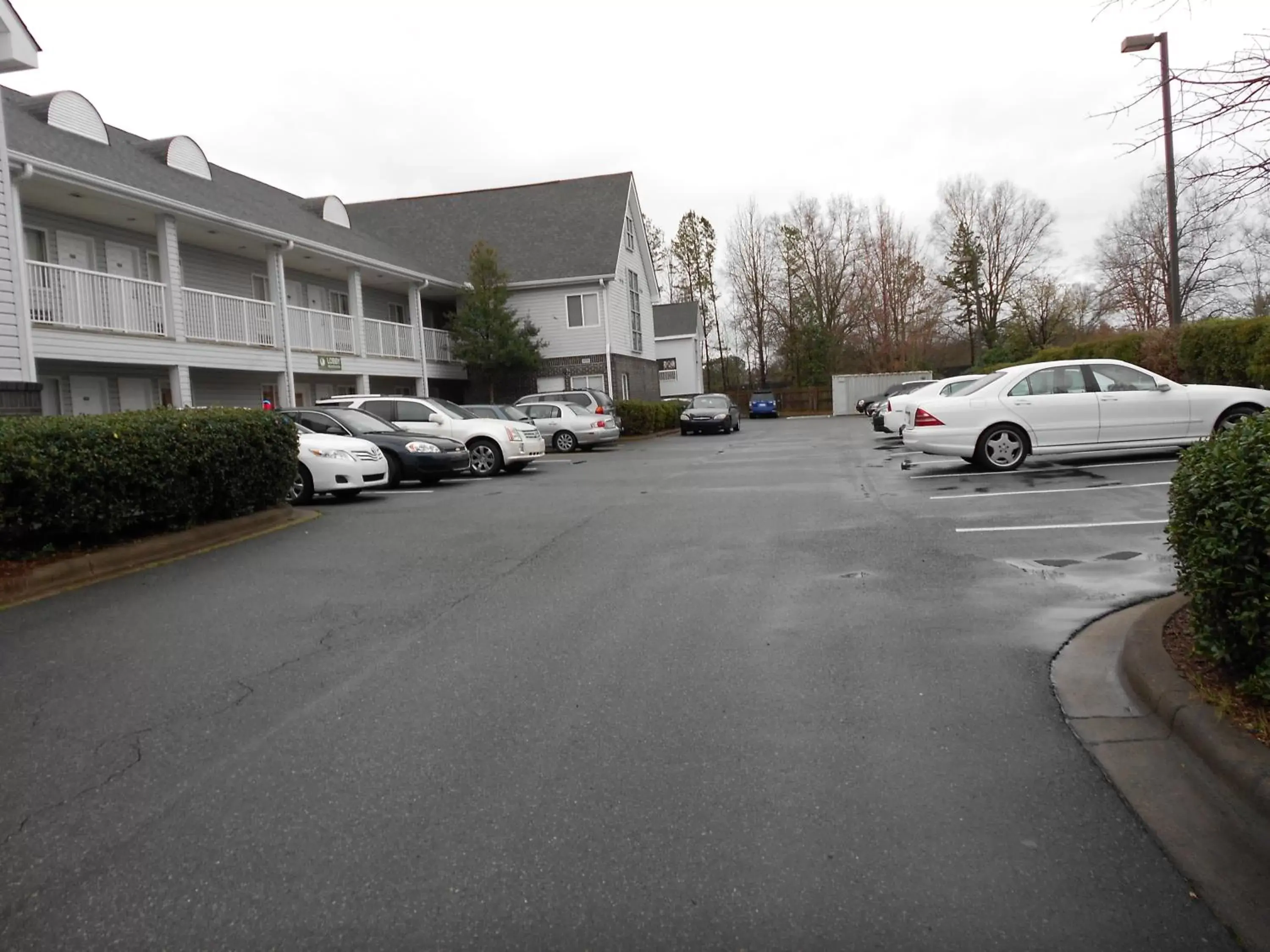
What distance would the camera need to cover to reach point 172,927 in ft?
9.46

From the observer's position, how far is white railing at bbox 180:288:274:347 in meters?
19.9

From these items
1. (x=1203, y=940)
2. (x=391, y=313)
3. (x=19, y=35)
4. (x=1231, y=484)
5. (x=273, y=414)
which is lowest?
(x=1203, y=940)

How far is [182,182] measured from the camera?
21234 millimetres

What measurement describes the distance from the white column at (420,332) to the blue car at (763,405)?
27766 mm

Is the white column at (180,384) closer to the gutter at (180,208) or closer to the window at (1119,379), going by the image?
the gutter at (180,208)

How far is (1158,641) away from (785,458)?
1579 cm

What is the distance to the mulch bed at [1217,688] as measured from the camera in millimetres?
3705

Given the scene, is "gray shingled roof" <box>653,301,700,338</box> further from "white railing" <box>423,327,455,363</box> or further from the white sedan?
the white sedan

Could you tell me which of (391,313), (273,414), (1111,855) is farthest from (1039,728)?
(391,313)

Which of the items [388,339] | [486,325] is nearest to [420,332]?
[388,339]

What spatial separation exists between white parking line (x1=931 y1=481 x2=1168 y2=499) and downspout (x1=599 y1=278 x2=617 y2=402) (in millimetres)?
23444

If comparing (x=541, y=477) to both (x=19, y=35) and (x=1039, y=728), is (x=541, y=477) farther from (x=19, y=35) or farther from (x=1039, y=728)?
(x=1039, y=728)

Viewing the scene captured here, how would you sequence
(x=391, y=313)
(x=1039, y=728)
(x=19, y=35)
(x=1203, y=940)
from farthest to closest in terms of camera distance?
(x=391, y=313)
(x=19, y=35)
(x=1039, y=728)
(x=1203, y=940)

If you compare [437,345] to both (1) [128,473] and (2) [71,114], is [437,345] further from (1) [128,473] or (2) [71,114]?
(1) [128,473]
